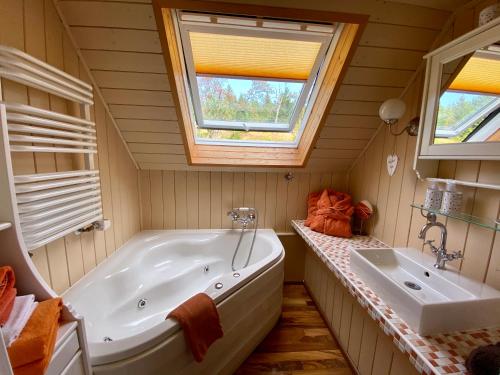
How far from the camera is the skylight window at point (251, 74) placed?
139 cm

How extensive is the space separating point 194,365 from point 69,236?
0.98 meters

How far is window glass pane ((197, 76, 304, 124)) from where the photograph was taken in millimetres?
1824

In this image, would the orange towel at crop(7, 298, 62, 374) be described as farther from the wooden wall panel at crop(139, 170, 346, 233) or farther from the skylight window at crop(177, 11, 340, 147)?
the wooden wall panel at crop(139, 170, 346, 233)

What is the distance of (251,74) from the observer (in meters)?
1.68

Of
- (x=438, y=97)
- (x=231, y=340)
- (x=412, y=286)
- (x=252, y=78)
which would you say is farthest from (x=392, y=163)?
(x=231, y=340)

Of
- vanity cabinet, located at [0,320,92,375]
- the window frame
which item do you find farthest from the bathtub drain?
the window frame

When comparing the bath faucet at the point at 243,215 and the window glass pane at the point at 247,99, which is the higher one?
the window glass pane at the point at 247,99

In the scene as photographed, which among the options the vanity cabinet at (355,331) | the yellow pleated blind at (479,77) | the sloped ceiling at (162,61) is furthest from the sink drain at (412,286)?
the sloped ceiling at (162,61)

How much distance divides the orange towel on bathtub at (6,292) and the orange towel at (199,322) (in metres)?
0.62

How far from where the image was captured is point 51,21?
1168 mm

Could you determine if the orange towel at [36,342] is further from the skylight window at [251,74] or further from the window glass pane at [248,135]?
the window glass pane at [248,135]

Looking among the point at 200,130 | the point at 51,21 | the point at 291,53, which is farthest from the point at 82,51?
the point at 291,53

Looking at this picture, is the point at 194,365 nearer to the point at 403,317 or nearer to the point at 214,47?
the point at 403,317

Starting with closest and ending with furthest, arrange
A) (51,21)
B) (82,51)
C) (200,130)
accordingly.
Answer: (51,21) → (82,51) → (200,130)
